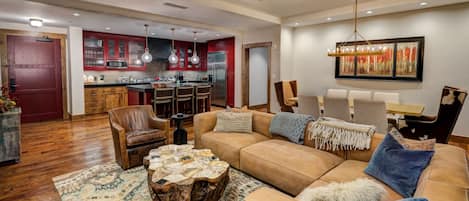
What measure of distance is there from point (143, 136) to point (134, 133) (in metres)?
0.15

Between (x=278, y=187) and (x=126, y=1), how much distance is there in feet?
12.6

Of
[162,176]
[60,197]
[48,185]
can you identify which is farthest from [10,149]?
[162,176]

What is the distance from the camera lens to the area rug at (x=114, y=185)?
2650 millimetres

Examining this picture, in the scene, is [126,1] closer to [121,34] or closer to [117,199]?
[117,199]

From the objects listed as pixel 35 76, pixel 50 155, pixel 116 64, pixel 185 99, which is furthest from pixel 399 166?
pixel 116 64

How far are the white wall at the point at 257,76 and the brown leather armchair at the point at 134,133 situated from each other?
4.59 metres

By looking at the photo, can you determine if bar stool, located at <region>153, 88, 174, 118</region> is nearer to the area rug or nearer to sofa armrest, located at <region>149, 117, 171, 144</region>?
sofa armrest, located at <region>149, 117, 171, 144</region>

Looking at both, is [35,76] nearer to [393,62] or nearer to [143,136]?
[143,136]

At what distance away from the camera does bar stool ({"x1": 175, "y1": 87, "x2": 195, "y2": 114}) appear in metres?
5.98

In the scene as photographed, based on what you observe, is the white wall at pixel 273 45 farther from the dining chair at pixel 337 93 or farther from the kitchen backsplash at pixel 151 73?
the kitchen backsplash at pixel 151 73

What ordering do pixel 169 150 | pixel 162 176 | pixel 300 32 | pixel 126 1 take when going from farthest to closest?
pixel 300 32
pixel 126 1
pixel 169 150
pixel 162 176

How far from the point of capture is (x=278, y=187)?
2.60 meters

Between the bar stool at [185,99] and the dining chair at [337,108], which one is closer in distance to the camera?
the dining chair at [337,108]

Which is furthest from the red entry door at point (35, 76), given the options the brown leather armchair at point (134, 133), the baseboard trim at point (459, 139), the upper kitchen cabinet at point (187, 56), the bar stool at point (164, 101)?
the baseboard trim at point (459, 139)
